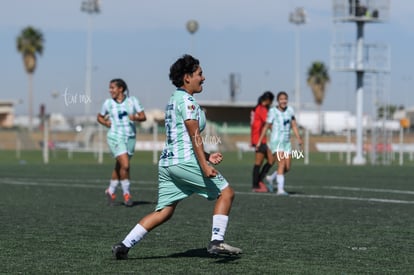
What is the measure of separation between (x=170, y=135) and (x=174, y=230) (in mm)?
3179

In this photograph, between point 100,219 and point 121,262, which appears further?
point 100,219

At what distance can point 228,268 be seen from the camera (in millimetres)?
9078

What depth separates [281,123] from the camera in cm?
1953

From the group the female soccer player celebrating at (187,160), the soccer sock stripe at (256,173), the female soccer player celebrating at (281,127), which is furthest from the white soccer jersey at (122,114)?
the female soccer player celebrating at (187,160)

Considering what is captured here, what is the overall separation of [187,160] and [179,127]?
30 cm

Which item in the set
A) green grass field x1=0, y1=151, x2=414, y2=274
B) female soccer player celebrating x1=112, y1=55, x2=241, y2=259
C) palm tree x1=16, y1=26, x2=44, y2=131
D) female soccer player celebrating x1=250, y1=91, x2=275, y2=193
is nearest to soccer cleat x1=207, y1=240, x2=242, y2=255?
female soccer player celebrating x1=112, y1=55, x2=241, y2=259

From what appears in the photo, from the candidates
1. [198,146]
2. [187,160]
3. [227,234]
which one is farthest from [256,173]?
[198,146]

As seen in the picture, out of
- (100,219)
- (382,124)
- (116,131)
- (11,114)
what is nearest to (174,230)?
(100,219)

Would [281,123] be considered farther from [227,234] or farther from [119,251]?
[119,251]

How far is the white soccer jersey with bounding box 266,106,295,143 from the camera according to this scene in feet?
63.9

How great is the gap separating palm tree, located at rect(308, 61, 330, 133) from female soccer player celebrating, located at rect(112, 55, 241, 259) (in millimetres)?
107430

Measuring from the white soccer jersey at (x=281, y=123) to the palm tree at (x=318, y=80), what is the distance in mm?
97235

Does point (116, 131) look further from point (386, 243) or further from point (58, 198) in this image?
point (386, 243)

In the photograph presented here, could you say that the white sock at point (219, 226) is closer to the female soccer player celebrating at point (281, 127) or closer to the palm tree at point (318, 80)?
the female soccer player celebrating at point (281, 127)
